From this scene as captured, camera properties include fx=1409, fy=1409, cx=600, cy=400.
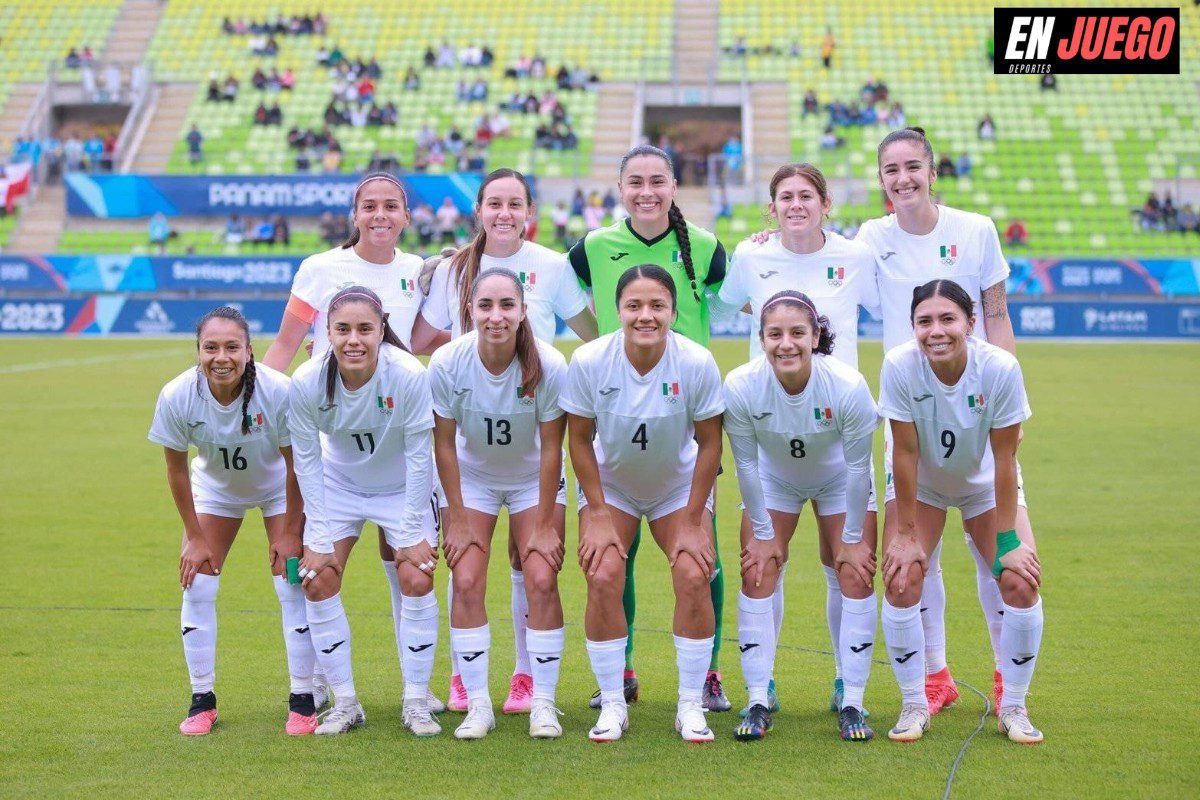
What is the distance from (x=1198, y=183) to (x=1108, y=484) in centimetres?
2503

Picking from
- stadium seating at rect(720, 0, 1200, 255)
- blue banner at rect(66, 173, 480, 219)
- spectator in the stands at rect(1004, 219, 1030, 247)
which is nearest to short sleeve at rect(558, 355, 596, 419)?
stadium seating at rect(720, 0, 1200, 255)

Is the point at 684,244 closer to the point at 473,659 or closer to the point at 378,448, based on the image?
the point at 378,448

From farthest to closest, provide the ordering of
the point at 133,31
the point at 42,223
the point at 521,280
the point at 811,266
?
the point at 133,31, the point at 42,223, the point at 521,280, the point at 811,266

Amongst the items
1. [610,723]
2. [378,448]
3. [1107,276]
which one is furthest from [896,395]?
[1107,276]

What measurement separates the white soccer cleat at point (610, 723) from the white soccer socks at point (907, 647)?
114cm

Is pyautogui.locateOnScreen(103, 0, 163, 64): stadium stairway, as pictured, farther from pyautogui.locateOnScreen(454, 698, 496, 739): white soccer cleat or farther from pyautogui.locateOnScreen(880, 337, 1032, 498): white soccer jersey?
pyautogui.locateOnScreen(880, 337, 1032, 498): white soccer jersey

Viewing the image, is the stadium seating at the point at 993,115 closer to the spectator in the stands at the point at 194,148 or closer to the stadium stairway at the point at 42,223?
the spectator in the stands at the point at 194,148

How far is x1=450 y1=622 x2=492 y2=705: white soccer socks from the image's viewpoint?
19.4 ft

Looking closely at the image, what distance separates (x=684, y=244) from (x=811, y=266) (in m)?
0.59

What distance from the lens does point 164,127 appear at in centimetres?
3875

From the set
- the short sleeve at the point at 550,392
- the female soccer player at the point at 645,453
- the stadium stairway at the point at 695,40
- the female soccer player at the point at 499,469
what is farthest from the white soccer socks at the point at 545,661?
the stadium stairway at the point at 695,40

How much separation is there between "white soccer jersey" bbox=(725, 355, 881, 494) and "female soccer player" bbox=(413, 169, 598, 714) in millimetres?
1064

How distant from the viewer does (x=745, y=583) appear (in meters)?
5.90

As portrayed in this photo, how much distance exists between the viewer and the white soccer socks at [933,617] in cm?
633
